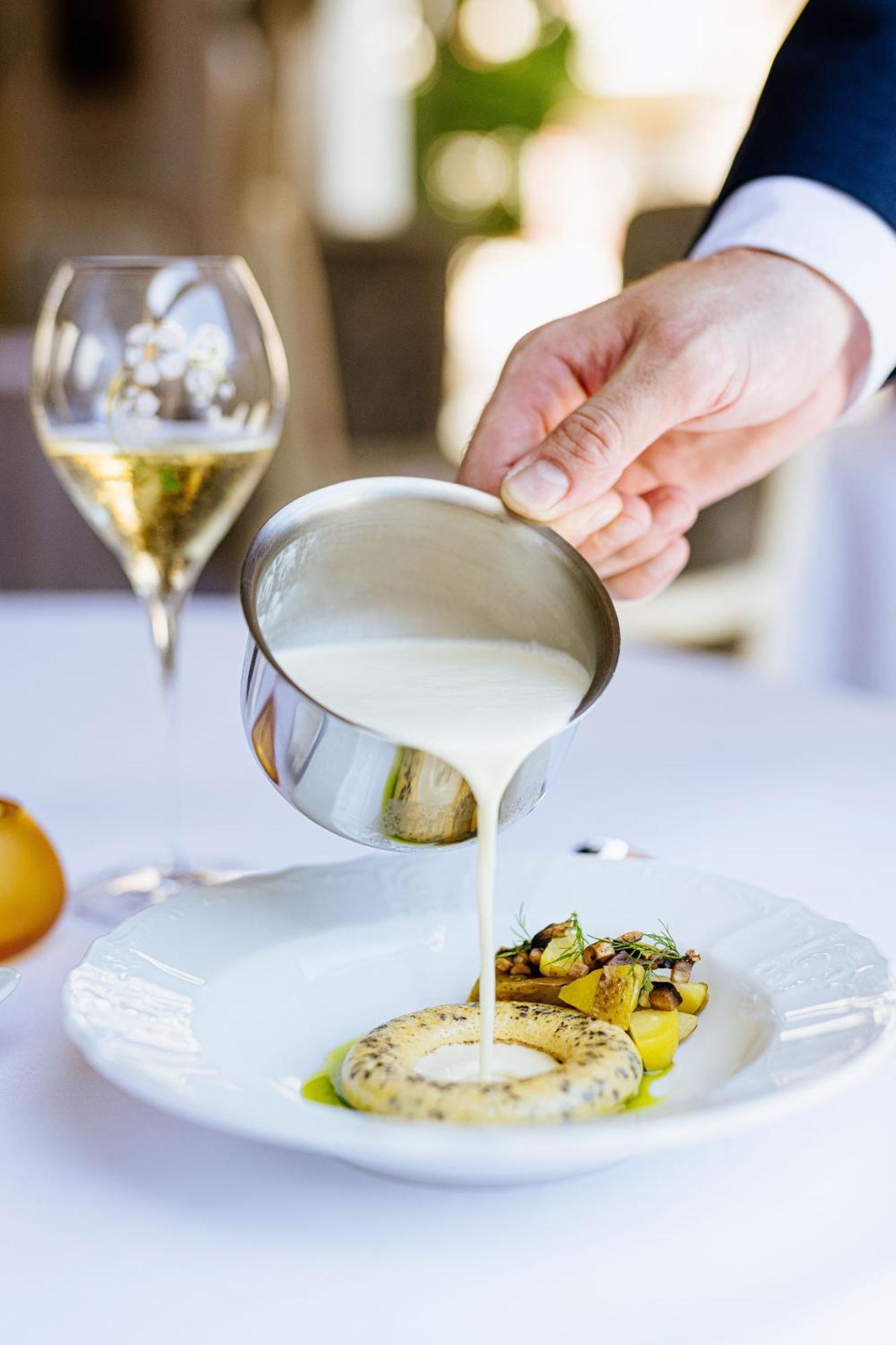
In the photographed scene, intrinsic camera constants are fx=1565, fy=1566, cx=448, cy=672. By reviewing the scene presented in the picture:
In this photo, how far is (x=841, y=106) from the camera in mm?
1378

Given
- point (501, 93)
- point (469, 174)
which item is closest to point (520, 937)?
point (501, 93)

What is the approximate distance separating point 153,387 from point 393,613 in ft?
0.88

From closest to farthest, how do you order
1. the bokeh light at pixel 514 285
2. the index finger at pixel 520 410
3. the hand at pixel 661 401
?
the hand at pixel 661 401 → the index finger at pixel 520 410 → the bokeh light at pixel 514 285

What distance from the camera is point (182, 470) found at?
1165mm

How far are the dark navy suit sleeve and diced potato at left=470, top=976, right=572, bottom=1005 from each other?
861 mm

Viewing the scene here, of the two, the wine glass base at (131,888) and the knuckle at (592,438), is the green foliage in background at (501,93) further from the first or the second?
the wine glass base at (131,888)

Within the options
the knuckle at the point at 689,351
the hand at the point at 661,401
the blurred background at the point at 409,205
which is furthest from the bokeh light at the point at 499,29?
the knuckle at the point at 689,351

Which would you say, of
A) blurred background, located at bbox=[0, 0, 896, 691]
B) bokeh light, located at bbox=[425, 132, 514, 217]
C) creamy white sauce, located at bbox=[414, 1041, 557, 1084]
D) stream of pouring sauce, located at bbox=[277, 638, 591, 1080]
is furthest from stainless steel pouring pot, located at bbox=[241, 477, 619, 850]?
bokeh light, located at bbox=[425, 132, 514, 217]

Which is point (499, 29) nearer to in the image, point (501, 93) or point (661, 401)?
point (501, 93)

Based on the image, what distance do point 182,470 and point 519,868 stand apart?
0.41 metres

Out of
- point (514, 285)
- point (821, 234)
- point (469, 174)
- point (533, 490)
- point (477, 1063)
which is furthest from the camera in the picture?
point (514, 285)

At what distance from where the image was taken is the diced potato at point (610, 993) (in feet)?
2.54

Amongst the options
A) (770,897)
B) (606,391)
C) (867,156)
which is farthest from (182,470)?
(867,156)

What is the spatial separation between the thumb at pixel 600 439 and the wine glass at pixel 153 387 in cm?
22
